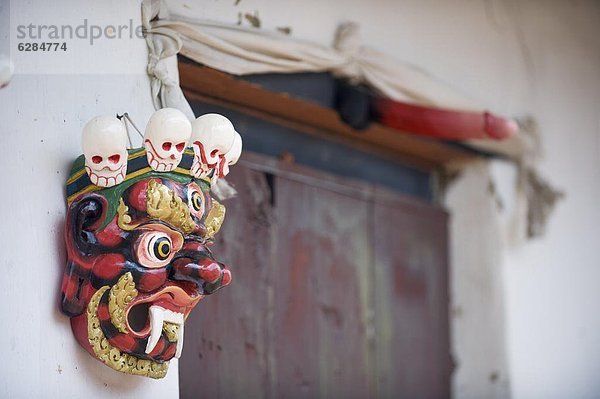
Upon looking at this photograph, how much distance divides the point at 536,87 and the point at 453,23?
0.43 m

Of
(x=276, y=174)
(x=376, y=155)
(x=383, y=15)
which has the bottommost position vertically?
(x=276, y=174)

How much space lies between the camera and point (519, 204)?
12.0ft

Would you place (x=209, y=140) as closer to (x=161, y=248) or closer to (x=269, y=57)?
(x=161, y=248)

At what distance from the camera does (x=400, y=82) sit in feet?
10.3

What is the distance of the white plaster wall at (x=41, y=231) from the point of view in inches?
79.3

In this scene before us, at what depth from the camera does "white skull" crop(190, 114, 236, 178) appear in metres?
2.08

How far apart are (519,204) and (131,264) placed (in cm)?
187

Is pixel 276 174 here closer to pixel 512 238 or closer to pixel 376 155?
pixel 376 155

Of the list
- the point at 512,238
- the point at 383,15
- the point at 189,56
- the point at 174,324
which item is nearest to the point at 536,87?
the point at 512,238

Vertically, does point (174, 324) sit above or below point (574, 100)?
below

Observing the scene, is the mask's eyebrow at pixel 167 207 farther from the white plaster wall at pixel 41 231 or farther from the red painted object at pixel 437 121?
the red painted object at pixel 437 121

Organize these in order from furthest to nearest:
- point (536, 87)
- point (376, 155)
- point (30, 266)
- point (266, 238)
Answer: point (536, 87) < point (376, 155) < point (266, 238) < point (30, 266)

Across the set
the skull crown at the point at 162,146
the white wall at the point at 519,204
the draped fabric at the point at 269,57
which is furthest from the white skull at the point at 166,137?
the white wall at the point at 519,204

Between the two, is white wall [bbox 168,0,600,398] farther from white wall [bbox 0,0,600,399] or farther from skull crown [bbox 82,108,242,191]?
skull crown [bbox 82,108,242,191]
